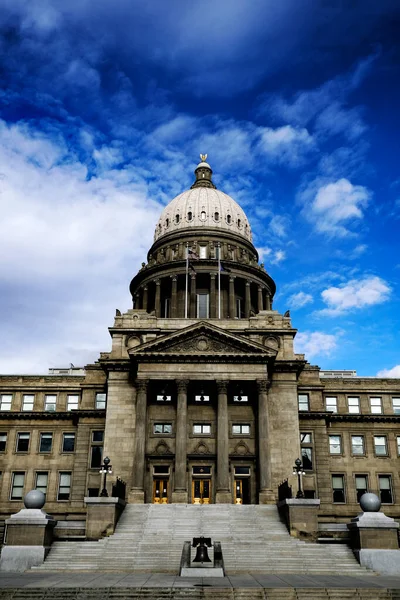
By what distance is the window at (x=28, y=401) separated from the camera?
195ft

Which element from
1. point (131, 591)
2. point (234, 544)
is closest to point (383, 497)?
point (234, 544)

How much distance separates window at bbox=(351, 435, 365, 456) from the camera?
56594 millimetres

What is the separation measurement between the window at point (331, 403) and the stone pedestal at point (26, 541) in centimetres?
3259

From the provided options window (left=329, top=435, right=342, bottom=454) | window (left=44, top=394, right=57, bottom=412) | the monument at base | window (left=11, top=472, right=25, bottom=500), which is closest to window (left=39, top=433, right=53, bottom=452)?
window (left=44, top=394, right=57, bottom=412)

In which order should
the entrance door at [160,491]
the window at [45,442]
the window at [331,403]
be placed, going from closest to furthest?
the entrance door at [160,491] < the window at [45,442] < the window at [331,403]

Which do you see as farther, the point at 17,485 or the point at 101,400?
the point at 101,400

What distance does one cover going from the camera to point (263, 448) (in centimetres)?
4784

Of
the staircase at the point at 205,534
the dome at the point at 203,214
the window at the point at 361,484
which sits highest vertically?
the dome at the point at 203,214

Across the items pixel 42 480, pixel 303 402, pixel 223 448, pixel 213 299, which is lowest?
pixel 42 480

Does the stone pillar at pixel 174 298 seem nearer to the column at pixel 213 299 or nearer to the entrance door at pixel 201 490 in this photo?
the column at pixel 213 299

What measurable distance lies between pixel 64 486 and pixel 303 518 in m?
26.4

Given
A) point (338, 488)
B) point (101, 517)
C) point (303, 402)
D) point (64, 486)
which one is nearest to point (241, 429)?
point (303, 402)

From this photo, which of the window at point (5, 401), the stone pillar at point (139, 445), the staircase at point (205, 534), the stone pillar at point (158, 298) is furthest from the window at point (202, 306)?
the staircase at point (205, 534)

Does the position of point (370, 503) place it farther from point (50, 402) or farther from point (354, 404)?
point (50, 402)
